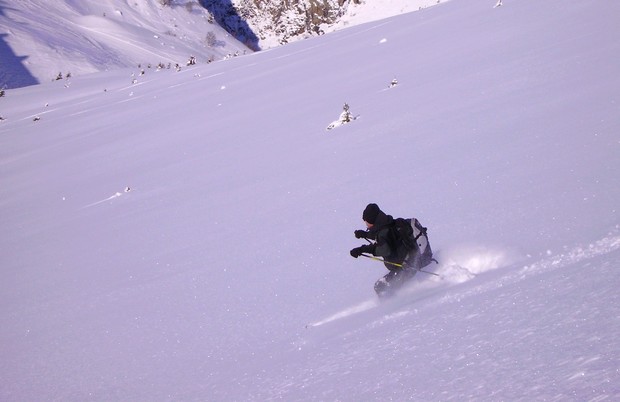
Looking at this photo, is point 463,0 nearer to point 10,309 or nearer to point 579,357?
point 10,309

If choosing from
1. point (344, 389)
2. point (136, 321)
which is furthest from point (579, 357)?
point (136, 321)

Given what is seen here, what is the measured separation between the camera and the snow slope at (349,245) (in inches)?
112

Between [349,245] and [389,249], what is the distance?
0.93 metres

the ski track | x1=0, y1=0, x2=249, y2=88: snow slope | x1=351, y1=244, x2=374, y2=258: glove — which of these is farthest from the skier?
x1=0, y1=0, x2=249, y2=88: snow slope

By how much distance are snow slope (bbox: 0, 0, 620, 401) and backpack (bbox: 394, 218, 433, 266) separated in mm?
180

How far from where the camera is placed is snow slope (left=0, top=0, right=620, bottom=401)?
284 cm

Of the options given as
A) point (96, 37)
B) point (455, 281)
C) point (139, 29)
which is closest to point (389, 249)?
point (455, 281)

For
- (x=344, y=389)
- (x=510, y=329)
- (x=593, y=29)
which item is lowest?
(x=344, y=389)

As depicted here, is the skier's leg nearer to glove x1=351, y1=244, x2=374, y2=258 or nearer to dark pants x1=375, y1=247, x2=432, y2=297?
dark pants x1=375, y1=247, x2=432, y2=297

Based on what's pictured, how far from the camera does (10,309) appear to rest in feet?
19.1

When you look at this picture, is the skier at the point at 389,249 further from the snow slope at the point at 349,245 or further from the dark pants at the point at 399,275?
the snow slope at the point at 349,245

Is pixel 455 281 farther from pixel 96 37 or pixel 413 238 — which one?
pixel 96 37

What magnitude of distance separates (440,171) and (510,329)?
3.53 m

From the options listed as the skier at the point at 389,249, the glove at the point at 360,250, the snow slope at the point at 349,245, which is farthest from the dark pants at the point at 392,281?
the glove at the point at 360,250
